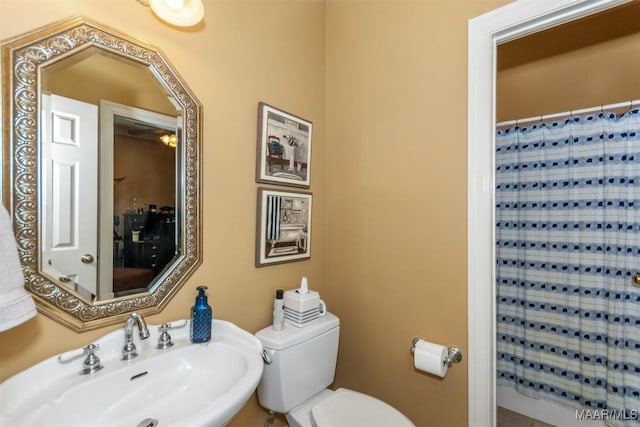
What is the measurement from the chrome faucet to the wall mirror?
0.18 ft

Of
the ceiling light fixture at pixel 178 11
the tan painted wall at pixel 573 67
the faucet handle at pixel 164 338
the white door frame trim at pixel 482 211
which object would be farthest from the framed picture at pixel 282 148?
the tan painted wall at pixel 573 67

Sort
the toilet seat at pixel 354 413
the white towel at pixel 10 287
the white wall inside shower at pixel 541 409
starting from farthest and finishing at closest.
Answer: the white wall inside shower at pixel 541 409, the toilet seat at pixel 354 413, the white towel at pixel 10 287

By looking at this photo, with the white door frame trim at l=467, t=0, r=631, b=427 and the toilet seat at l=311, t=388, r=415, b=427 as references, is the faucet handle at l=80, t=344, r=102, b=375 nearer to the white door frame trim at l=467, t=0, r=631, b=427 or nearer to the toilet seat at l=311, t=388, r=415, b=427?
the toilet seat at l=311, t=388, r=415, b=427

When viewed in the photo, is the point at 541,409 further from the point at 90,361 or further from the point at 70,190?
the point at 70,190

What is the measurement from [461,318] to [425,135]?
825 millimetres

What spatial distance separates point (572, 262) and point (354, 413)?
158 cm

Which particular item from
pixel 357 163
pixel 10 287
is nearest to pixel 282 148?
pixel 357 163

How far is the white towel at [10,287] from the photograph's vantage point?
2.15ft

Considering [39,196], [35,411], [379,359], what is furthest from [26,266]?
[379,359]

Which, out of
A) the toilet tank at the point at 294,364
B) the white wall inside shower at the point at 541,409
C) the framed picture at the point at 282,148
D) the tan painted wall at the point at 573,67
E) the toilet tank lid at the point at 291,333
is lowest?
the white wall inside shower at the point at 541,409

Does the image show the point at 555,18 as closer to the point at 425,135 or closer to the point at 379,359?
the point at 425,135

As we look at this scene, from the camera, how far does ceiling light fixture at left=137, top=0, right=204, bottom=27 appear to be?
1.00 metres

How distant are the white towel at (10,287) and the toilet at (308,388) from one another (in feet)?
2.31

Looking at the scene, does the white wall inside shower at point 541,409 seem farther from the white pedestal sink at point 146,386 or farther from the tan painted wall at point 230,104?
the white pedestal sink at point 146,386
